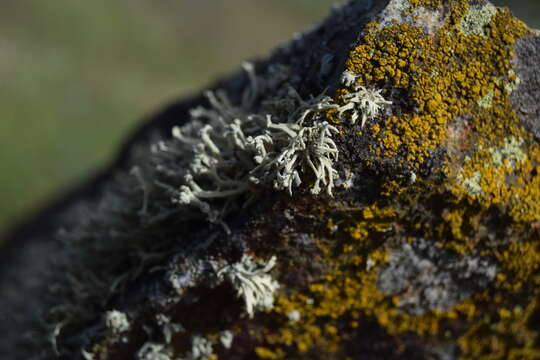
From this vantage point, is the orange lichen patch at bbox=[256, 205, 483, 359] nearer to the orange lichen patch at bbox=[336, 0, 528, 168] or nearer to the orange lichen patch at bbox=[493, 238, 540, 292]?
the orange lichen patch at bbox=[493, 238, 540, 292]

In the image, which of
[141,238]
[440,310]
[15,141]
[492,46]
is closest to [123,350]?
[141,238]

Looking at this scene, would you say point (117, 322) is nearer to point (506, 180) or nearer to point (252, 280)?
point (252, 280)

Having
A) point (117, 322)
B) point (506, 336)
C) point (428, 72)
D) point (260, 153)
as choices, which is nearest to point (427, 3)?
point (428, 72)

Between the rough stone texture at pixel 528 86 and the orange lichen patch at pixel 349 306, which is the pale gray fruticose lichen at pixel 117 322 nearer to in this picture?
the orange lichen patch at pixel 349 306

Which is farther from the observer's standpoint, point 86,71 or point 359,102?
point 86,71

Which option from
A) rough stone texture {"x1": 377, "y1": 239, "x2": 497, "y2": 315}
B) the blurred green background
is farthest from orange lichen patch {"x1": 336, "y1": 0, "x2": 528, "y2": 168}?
the blurred green background

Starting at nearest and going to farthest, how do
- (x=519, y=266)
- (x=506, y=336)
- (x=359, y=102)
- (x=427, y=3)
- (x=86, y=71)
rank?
(x=359, y=102), (x=427, y=3), (x=519, y=266), (x=506, y=336), (x=86, y=71)

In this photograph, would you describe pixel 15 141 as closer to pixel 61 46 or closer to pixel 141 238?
pixel 61 46
